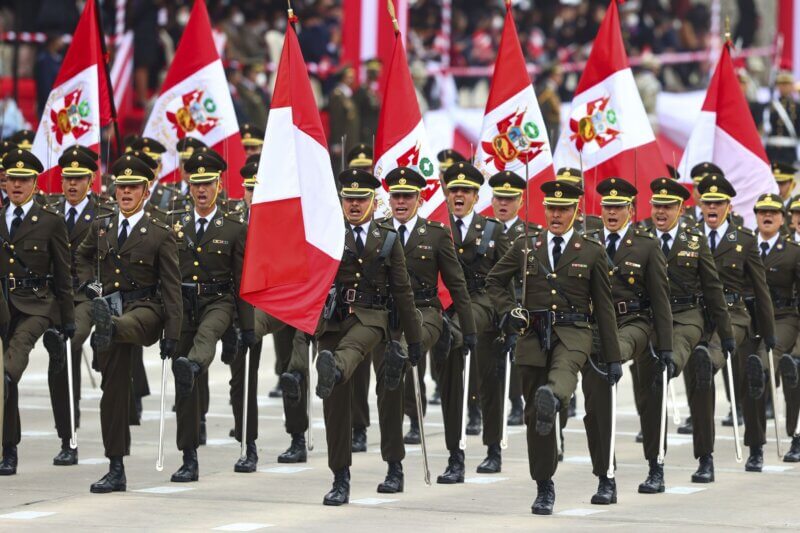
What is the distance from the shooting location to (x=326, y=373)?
11578mm

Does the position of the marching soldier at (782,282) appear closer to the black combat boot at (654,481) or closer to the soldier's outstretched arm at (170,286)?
the black combat boot at (654,481)

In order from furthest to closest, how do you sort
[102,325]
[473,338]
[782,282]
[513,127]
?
[513,127] < [782,282] < [473,338] < [102,325]

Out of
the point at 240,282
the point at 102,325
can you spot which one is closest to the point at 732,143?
the point at 240,282

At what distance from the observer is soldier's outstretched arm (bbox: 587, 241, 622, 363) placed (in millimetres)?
11836

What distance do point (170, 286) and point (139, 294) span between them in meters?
0.28

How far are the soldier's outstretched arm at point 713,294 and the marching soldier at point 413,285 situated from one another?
5.49ft

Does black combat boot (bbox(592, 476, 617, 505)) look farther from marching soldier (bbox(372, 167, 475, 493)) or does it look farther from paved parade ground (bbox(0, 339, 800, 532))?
marching soldier (bbox(372, 167, 475, 493))

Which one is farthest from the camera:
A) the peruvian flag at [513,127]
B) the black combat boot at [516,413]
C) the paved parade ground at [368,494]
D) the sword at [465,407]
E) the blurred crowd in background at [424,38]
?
the blurred crowd in background at [424,38]

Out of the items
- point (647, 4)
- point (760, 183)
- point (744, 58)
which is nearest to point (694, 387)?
point (760, 183)

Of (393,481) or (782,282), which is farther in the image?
(782,282)

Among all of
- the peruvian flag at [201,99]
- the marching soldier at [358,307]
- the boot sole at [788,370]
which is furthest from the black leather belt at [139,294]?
the peruvian flag at [201,99]

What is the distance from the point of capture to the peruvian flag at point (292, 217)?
474 inches

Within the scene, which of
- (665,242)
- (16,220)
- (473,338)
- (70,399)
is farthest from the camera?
(665,242)

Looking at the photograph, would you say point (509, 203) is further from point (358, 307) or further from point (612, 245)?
point (358, 307)
